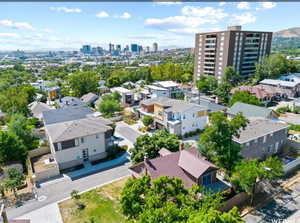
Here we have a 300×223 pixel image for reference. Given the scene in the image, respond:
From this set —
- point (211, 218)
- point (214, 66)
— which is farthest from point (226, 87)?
point (211, 218)

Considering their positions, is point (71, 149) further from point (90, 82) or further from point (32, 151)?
point (90, 82)

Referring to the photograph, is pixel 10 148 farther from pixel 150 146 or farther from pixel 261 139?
pixel 261 139

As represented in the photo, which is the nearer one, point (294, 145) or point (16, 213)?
point (16, 213)

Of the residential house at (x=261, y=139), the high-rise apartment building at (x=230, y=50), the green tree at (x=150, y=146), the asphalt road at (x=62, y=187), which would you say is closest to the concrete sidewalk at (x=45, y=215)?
the asphalt road at (x=62, y=187)

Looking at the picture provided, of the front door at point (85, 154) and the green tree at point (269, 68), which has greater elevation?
the green tree at point (269, 68)

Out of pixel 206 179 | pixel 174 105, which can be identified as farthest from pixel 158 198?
pixel 174 105

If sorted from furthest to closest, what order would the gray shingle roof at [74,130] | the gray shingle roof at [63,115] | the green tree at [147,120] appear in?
the green tree at [147,120]
the gray shingle roof at [63,115]
the gray shingle roof at [74,130]

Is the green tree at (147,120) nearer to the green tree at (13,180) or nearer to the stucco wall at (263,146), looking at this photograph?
the stucco wall at (263,146)
